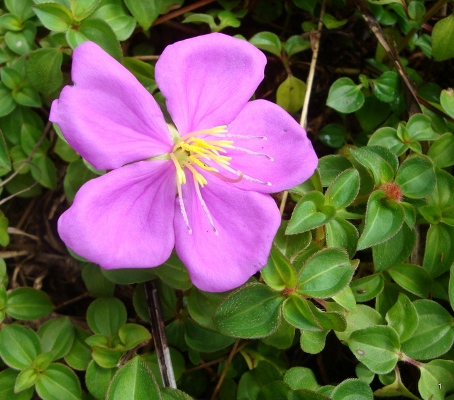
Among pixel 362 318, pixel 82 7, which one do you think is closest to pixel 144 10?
pixel 82 7

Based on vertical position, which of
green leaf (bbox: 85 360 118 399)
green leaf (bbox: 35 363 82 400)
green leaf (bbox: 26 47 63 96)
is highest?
green leaf (bbox: 26 47 63 96)

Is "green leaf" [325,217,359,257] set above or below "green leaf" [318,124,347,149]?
above

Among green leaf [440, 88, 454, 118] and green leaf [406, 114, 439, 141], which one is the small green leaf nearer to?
green leaf [406, 114, 439, 141]

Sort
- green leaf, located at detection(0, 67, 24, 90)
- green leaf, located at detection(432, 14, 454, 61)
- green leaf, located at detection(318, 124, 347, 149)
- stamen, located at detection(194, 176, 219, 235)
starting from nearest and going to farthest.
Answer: stamen, located at detection(194, 176, 219, 235)
green leaf, located at detection(0, 67, 24, 90)
green leaf, located at detection(432, 14, 454, 61)
green leaf, located at detection(318, 124, 347, 149)

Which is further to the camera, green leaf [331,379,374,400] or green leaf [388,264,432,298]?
green leaf [388,264,432,298]

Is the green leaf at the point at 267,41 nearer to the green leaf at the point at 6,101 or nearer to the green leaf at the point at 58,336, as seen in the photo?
the green leaf at the point at 6,101

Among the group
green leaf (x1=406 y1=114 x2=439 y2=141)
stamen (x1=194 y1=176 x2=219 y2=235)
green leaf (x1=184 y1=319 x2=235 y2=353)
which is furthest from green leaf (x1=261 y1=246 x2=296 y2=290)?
green leaf (x1=406 y1=114 x2=439 y2=141)

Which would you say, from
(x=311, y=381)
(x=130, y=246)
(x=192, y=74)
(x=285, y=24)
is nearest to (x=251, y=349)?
(x=311, y=381)

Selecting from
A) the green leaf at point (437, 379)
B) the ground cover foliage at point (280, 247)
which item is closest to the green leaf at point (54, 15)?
the ground cover foliage at point (280, 247)
